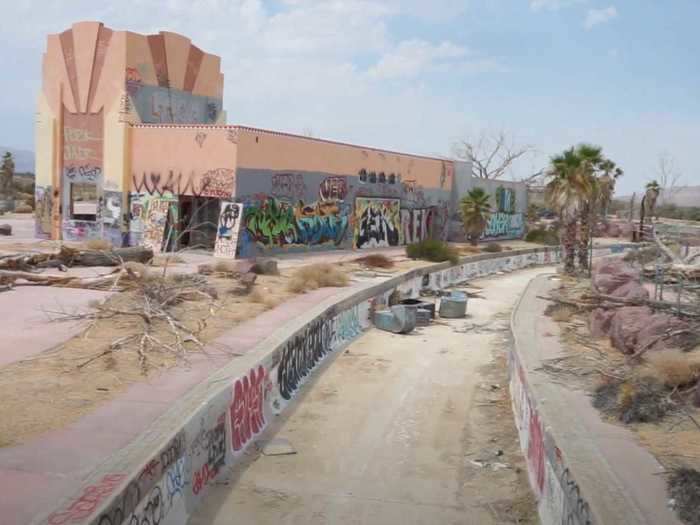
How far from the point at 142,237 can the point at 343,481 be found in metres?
23.7

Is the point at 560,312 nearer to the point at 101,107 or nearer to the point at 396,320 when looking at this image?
the point at 396,320

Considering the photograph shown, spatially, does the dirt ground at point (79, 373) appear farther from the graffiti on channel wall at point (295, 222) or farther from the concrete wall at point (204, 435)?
the graffiti on channel wall at point (295, 222)

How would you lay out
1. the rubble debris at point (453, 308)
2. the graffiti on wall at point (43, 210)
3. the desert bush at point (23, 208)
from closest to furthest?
the rubble debris at point (453, 308), the graffiti on wall at point (43, 210), the desert bush at point (23, 208)

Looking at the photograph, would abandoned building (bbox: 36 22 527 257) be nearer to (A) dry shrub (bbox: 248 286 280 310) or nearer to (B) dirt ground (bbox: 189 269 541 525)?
(A) dry shrub (bbox: 248 286 280 310)

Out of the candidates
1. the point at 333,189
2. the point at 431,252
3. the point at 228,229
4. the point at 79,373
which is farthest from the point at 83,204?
the point at 79,373

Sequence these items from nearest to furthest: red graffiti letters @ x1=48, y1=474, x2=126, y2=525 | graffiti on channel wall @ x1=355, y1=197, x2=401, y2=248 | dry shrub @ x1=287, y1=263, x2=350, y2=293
Answer: red graffiti letters @ x1=48, y1=474, x2=126, y2=525 < dry shrub @ x1=287, y1=263, x2=350, y2=293 < graffiti on channel wall @ x1=355, y1=197, x2=401, y2=248

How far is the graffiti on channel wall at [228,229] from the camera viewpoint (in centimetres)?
3006

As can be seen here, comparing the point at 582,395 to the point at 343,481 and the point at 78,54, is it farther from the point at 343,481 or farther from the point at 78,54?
the point at 78,54

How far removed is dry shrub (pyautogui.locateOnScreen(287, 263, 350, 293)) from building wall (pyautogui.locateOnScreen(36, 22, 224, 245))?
11.1 m

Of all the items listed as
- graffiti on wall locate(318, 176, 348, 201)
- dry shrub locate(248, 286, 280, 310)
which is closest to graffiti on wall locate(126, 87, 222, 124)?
graffiti on wall locate(318, 176, 348, 201)

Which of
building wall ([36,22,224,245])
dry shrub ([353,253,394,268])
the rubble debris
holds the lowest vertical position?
the rubble debris

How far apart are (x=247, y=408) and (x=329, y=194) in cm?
2518

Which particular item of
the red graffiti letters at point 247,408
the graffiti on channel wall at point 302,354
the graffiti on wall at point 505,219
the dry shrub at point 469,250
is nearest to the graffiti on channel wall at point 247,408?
the red graffiti letters at point 247,408

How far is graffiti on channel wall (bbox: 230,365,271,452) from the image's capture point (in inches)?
433
